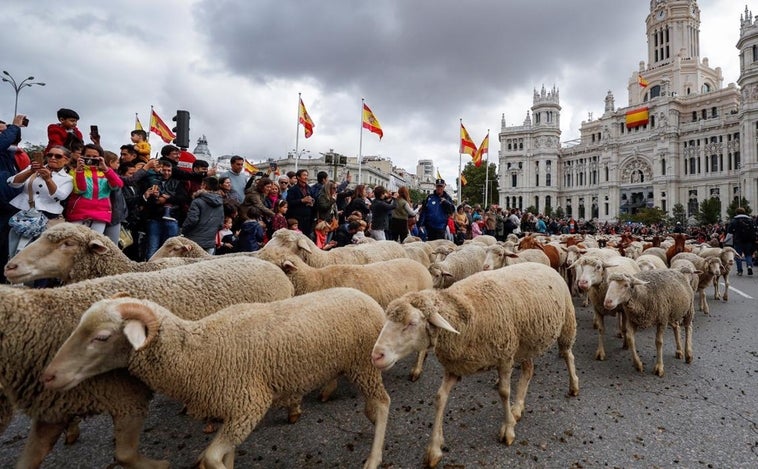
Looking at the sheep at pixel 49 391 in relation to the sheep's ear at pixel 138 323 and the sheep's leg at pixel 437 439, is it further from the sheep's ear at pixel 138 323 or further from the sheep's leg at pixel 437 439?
the sheep's leg at pixel 437 439

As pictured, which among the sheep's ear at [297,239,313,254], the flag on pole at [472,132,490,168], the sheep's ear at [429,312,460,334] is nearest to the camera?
the sheep's ear at [429,312,460,334]

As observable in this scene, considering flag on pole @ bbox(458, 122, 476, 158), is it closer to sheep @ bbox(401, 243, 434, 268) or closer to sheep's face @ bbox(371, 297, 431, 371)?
sheep @ bbox(401, 243, 434, 268)

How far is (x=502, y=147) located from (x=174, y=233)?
93.4 metres

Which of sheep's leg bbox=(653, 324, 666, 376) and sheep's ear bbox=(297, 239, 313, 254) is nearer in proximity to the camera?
sheep's leg bbox=(653, 324, 666, 376)

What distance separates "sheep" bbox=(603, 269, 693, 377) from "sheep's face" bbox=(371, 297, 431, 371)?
2948 mm

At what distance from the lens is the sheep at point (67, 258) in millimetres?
2863

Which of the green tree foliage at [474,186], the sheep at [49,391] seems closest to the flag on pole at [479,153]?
the sheep at [49,391]

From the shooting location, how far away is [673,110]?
232 ft

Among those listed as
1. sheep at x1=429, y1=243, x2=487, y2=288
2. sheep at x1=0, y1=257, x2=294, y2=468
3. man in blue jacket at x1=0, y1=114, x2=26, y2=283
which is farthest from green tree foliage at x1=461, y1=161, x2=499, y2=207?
sheep at x1=0, y1=257, x2=294, y2=468

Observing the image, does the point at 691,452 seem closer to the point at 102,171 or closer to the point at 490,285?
the point at 490,285

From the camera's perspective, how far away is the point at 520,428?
3.11 m

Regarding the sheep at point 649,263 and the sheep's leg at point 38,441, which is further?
the sheep at point 649,263

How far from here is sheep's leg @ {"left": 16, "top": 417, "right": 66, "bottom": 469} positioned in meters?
2.23

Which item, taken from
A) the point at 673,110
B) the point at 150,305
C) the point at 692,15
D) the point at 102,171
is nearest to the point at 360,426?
the point at 150,305
